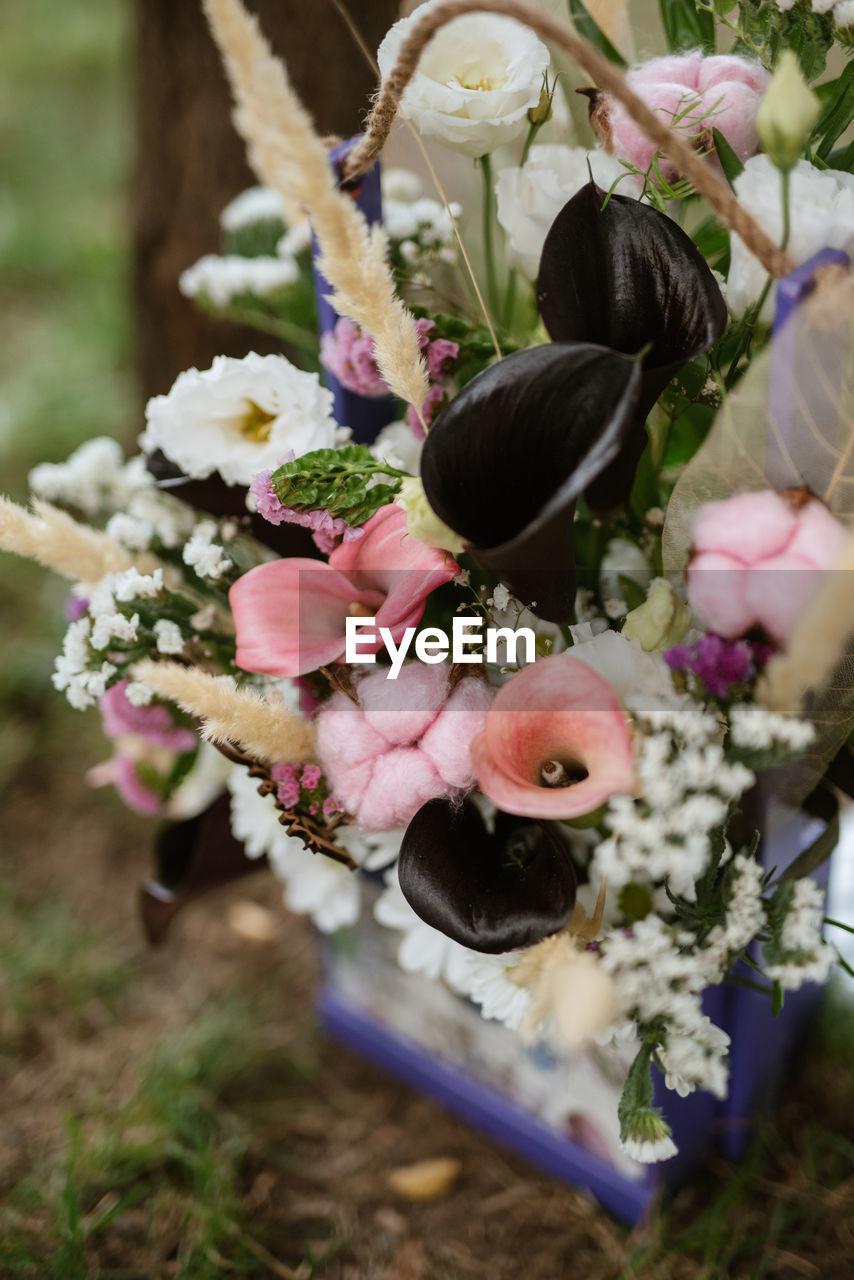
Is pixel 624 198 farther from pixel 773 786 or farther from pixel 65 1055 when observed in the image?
pixel 65 1055

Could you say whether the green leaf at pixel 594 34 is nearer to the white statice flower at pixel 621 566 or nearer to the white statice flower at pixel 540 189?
the white statice flower at pixel 540 189

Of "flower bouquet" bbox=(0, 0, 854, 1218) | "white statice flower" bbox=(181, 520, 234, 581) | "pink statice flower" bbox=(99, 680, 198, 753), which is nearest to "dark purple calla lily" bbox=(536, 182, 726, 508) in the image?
"flower bouquet" bbox=(0, 0, 854, 1218)

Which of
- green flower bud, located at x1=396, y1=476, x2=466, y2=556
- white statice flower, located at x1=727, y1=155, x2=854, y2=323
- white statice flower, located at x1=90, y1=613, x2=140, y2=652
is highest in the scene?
white statice flower, located at x1=727, y1=155, x2=854, y2=323

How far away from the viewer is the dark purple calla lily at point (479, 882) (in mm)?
427

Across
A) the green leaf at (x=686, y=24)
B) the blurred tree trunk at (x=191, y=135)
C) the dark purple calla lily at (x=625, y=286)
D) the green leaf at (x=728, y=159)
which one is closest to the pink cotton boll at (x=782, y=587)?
the dark purple calla lily at (x=625, y=286)

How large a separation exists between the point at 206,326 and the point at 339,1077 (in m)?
0.78

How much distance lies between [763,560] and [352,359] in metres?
0.27

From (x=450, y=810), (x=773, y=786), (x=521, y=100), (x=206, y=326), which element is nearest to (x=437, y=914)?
(x=450, y=810)

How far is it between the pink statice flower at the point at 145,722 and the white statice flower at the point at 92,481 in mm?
156

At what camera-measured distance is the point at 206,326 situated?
1.03 m

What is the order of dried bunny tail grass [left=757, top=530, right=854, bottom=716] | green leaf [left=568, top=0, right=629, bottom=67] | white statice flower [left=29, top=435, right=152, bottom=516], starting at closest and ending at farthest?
1. dried bunny tail grass [left=757, top=530, right=854, bottom=716]
2. green leaf [left=568, top=0, right=629, bottom=67]
3. white statice flower [left=29, top=435, right=152, bottom=516]

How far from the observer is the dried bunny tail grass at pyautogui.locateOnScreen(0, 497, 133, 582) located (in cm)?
49

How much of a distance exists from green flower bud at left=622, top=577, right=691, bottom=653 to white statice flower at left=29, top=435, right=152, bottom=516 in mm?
364

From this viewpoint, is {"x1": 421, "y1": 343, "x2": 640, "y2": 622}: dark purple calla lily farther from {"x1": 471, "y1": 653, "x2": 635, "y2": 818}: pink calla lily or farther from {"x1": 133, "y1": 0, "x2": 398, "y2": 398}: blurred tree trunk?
{"x1": 133, "y1": 0, "x2": 398, "y2": 398}: blurred tree trunk
